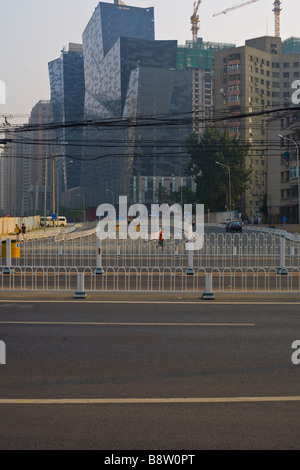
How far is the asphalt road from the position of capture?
16.9ft

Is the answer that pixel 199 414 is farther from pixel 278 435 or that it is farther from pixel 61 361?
pixel 61 361

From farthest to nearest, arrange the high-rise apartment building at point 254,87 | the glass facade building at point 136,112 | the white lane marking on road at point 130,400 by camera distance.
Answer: the glass facade building at point 136,112 < the high-rise apartment building at point 254,87 < the white lane marking on road at point 130,400

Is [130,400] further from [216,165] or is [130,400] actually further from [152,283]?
[216,165]

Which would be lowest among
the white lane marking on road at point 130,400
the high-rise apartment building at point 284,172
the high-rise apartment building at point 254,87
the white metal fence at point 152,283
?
the white lane marking on road at point 130,400

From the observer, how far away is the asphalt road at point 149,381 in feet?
16.9

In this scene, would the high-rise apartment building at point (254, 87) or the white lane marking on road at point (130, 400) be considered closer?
the white lane marking on road at point (130, 400)

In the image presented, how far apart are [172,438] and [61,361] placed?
3.20 meters

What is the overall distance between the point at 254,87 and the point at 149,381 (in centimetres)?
13188

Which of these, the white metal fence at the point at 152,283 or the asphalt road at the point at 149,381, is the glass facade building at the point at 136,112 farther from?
the asphalt road at the point at 149,381

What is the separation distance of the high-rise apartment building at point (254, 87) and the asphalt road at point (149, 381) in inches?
4486

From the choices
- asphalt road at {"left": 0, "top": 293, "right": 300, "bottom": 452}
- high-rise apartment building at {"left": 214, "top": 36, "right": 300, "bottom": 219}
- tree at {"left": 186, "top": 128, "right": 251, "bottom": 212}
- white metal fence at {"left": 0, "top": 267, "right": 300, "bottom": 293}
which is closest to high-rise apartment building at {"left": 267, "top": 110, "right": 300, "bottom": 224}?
tree at {"left": 186, "top": 128, "right": 251, "bottom": 212}

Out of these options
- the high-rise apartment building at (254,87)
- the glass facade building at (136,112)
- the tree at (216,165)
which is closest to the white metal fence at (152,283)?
the tree at (216,165)

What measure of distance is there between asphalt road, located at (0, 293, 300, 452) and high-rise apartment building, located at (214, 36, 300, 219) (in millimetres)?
113933

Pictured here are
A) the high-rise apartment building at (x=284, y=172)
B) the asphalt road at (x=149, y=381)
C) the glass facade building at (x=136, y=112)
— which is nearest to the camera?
the asphalt road at (x=149, y=381)
